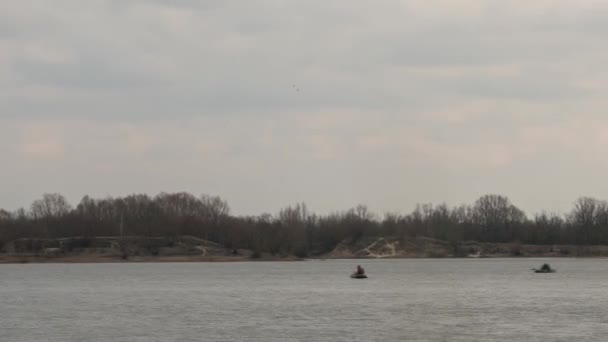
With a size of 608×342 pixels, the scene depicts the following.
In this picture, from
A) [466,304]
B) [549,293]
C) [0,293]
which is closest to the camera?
[466,304]

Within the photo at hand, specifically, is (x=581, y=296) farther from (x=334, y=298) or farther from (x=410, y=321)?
(x=410, y=321)

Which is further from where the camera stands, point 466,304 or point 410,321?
point 466,304

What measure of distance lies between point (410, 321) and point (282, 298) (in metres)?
24.7

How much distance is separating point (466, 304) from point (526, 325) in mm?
16483

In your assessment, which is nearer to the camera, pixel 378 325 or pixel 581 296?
pixel 378 325

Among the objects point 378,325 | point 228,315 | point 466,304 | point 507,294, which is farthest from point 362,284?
point 378,325

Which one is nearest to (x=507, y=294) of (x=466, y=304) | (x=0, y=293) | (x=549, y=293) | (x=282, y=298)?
(x=549, y=293)

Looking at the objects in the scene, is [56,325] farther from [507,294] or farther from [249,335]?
[507,294]

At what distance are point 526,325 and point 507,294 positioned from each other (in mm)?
29556

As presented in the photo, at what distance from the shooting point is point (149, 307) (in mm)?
70312

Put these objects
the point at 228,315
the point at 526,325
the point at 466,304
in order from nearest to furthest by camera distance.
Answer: the point at 526,325 < the point at 228,315 < the point at 466,304

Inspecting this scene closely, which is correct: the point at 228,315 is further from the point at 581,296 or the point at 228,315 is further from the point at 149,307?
the point at 581,296

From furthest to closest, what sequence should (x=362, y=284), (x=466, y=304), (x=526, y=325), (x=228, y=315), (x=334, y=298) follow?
1. (x=362, y=284)
2. (x=334, y=298)
3. (x=466, y=304)
4. (x=228, y=315)
5. (x=526, y=325)

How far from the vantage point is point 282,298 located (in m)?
79.8
